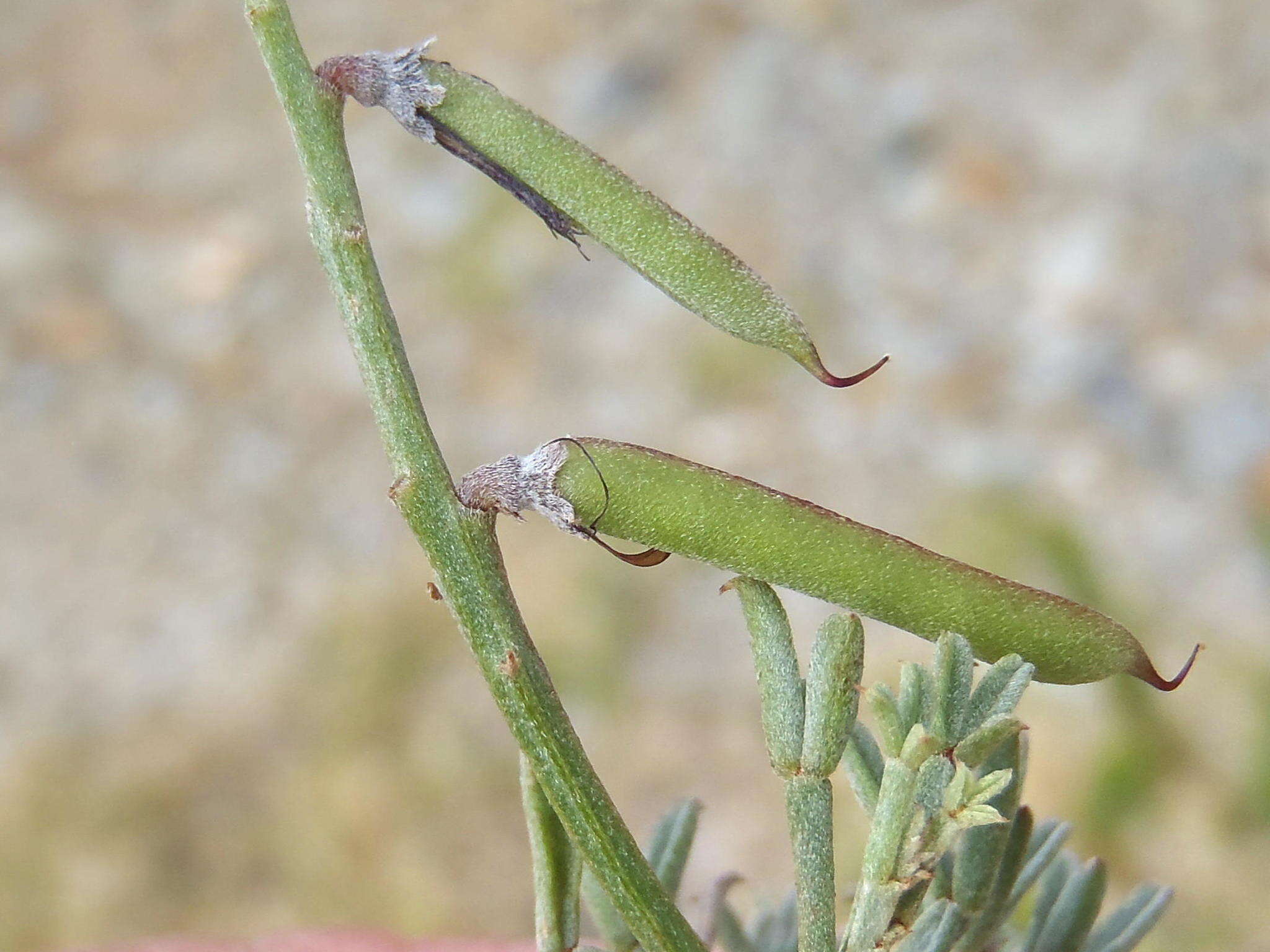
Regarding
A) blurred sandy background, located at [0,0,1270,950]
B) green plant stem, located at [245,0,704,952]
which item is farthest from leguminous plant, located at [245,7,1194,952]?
blurred sandy background, located at [0,0,1270,950]

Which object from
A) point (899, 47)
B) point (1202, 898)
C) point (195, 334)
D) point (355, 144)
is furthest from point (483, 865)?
point (899, 47)

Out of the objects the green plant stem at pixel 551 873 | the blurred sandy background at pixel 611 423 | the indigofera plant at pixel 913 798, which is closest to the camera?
the indigofera plant at pixel 913 798

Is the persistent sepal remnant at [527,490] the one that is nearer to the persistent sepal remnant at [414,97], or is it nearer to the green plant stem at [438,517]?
the green plant stem at [438,517]

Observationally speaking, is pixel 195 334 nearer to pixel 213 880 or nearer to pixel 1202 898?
pixel 213 880

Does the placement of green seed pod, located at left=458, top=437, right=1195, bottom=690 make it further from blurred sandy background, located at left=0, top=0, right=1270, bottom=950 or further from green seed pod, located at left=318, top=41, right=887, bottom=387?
blurred sandy background, located at left=0, top=0, right=1270, bottom=950

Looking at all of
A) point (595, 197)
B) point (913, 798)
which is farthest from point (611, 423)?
point (913, 798)

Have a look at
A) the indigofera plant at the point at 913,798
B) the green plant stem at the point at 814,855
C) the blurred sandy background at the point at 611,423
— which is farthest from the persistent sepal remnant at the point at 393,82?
the blurred sandy background at the point at 611,423

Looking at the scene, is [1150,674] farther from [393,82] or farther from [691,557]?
[393,82]

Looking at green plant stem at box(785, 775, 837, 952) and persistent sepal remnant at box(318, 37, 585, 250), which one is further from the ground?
persistent sepal remnant at box(318, 37, 585, 250)
